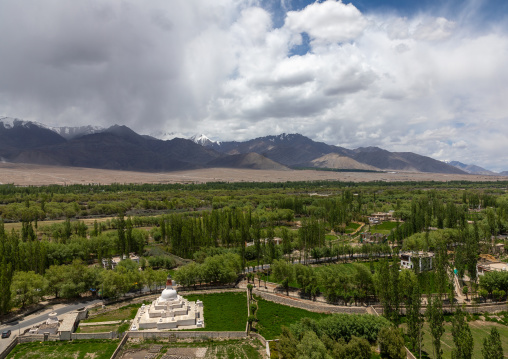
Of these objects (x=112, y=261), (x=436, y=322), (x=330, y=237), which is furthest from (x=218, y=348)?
(x=330, y=237)

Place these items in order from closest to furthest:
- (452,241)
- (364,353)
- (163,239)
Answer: (364,353) < (452,241) < (163,239)

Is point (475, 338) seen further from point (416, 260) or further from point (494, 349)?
point (416, 260)

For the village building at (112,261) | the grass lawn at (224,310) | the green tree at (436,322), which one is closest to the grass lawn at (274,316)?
the grass lawn at (224,310)

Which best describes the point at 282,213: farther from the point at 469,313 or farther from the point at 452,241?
the point at 469,313

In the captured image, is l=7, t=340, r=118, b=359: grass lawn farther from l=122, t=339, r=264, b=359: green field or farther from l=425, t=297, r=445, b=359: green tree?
l=425, t=297, r=445, b=359: green tree

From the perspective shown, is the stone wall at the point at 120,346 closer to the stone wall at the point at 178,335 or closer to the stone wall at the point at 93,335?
the stone wall at the point at 178,335

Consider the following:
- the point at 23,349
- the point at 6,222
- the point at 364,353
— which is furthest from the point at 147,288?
the point at 6,222

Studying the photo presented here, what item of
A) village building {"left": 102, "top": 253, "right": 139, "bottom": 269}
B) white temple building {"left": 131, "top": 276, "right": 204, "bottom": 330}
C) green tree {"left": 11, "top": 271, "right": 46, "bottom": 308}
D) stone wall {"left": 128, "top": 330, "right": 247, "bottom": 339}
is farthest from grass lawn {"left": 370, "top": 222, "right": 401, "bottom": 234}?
green tree {"left": 11, "top": 271, "right": 46, "bottom": 308}

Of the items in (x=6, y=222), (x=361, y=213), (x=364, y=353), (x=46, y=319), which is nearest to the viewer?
(x=364, y=353)
